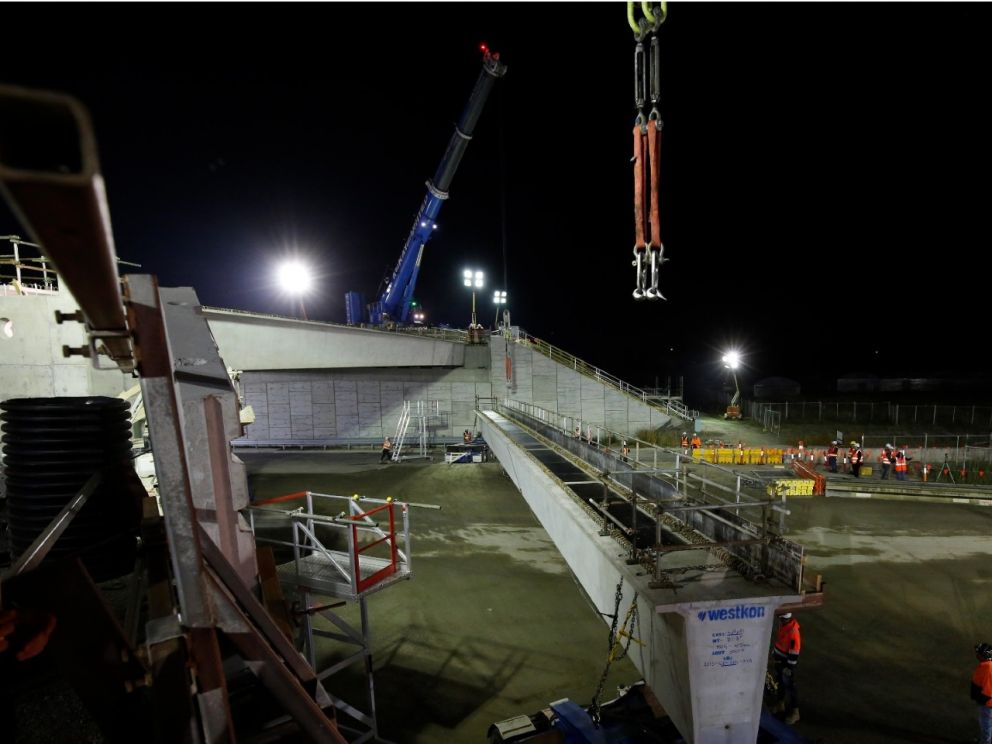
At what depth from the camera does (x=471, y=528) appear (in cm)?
1414

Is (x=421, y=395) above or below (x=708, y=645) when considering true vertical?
above

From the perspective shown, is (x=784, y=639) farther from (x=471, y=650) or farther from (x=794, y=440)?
(x=794, y=440)

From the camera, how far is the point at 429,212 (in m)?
27.5

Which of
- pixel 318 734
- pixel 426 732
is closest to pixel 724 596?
pixel 318 734

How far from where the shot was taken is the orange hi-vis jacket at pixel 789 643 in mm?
6703

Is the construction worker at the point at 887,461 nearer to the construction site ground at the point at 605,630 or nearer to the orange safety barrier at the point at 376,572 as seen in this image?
the construction site ground at the point at 605,630

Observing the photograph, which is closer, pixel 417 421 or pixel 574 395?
pixel 574 395

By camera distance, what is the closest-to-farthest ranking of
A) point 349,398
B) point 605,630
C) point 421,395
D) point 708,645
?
point 708,645 → point 605,630 → point 349,398 → point 421,395

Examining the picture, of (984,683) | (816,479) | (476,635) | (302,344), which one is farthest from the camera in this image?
(302,344)

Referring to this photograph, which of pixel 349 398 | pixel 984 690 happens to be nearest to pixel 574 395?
pixel 349 398

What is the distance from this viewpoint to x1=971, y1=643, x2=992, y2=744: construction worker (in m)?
5.96

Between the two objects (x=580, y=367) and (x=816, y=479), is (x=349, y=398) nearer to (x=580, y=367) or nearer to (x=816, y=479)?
(x=580, y=367)

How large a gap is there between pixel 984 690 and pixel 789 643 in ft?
7.12

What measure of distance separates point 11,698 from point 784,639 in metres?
8.49
